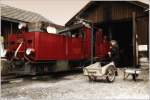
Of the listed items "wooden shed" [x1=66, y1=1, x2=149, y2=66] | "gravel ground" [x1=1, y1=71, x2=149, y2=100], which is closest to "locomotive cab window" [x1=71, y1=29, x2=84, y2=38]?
"wooden shed" [x1=66, y1=1, x2=149, y2=66]

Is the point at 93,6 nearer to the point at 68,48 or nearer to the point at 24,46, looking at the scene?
the point at 68,48

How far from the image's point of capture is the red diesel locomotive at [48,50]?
12555 millimetres

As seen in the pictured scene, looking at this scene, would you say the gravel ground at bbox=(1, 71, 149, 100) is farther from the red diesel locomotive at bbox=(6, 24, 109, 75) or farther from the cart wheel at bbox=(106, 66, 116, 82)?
the red diesel locomotive at bbox=(6, 24, 109, 75)

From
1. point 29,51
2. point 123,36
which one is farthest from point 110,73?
point 123,36

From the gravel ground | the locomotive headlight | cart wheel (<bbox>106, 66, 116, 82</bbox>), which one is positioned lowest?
the gravel ground

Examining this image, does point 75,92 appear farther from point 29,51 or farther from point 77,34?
point 77,34

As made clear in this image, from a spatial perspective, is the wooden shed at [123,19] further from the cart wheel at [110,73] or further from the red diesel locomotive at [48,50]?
the cart wheel at [110,73]

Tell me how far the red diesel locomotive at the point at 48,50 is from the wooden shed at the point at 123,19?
166 inches

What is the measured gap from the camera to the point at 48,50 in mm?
13117

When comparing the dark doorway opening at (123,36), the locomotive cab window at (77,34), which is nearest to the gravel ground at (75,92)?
the locomotive cab window at (77,34)

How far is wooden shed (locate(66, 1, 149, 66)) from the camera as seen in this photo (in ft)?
60.0

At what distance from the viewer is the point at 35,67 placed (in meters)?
12.6

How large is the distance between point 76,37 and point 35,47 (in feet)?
12.5

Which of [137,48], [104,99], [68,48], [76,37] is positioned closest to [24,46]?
[68,48]
